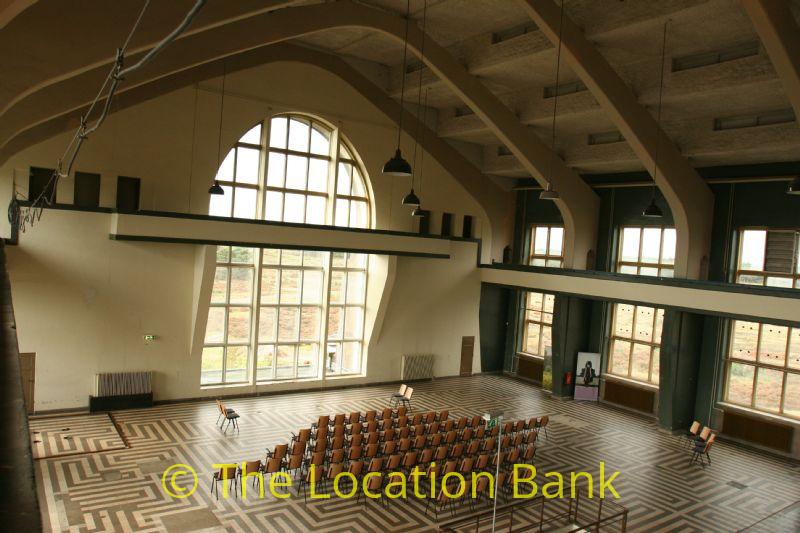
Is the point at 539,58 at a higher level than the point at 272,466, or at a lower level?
higher

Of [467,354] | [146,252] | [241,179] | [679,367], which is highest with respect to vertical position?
[241,179]

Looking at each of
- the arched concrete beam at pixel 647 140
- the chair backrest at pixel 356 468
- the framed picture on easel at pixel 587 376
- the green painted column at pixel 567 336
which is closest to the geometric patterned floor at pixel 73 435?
the chair backrest at pixel 356 468

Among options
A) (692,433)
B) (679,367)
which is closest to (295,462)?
(692,433)

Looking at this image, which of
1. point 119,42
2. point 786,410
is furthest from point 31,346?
point 786,410

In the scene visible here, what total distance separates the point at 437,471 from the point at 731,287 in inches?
322

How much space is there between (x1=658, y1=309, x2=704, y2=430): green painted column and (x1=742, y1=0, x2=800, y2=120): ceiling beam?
7.10 meters

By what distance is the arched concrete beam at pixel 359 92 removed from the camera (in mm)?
13562

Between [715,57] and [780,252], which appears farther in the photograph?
[780,252]

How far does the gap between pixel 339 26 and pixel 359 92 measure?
4721 mm

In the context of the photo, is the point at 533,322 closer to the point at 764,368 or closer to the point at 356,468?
the point at 764,368

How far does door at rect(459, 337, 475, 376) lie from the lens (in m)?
21.2

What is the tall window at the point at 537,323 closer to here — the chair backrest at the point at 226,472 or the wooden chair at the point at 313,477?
the wooden chair at the point at 313,477

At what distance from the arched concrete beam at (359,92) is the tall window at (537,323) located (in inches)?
80.4

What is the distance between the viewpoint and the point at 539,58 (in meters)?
13.9
